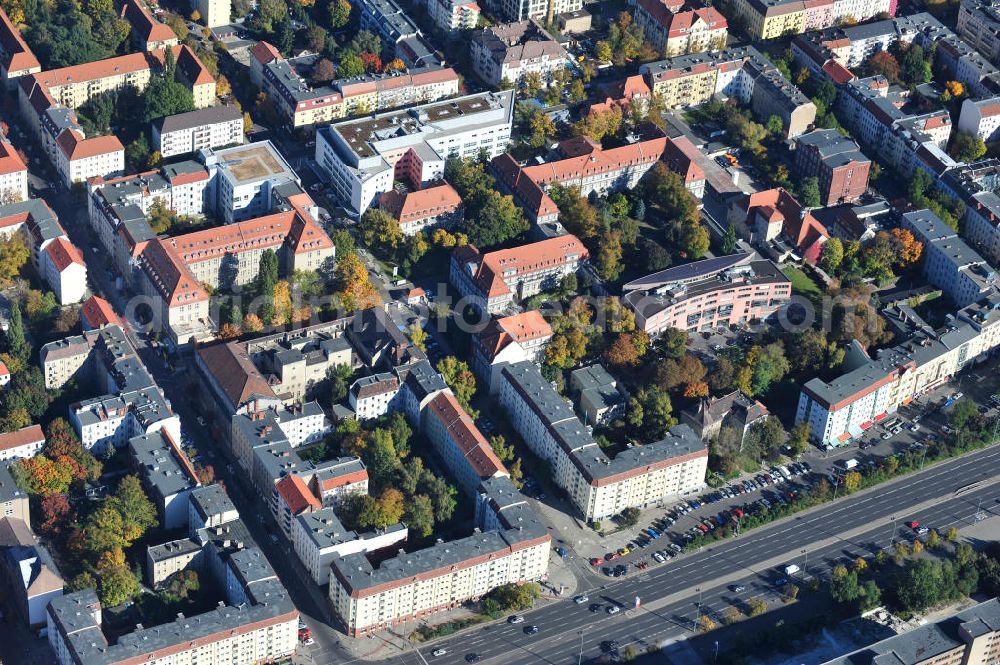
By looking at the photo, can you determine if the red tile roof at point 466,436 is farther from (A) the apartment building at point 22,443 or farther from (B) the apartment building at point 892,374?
(A) the apartment building at point 22,443

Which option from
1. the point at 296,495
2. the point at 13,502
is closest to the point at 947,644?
the point at 296,495

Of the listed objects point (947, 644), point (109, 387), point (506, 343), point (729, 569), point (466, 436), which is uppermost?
point (506, 343)

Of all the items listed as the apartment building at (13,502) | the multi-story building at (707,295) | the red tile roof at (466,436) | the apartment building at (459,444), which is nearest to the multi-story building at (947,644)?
the red tile roof at (466,436)

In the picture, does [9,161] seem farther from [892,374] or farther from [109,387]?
[892,374]

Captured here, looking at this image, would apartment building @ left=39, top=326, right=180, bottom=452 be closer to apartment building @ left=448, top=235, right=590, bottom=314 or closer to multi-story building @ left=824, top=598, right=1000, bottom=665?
apartment building @ left=448, top=235, right=590, bottom=314

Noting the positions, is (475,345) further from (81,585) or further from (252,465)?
(81,585)

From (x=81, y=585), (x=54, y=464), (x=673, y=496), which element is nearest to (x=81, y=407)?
(x=54, y=464)
